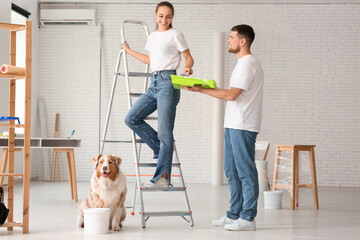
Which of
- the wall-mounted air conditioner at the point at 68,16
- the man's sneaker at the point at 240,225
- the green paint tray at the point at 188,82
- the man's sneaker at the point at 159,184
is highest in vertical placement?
the wall-mounted air conditioner at the point at 68,16

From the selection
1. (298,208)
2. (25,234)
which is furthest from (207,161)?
(25,234)

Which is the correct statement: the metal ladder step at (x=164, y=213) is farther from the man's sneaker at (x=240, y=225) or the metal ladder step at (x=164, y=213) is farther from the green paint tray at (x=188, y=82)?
the green paint tray at (x=188, y=82)

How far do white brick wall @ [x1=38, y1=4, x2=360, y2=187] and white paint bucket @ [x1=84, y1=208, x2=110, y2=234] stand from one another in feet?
20.4

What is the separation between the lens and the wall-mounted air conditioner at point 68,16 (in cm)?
1077

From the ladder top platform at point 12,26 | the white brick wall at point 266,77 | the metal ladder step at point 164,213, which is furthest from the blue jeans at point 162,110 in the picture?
the white brick wall at point 266,77

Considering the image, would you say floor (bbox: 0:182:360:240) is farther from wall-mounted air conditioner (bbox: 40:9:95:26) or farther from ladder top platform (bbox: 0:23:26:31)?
wall-mounted air conditioner (bbox: 40:9:95:26)

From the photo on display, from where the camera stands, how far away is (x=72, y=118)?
10898 mm

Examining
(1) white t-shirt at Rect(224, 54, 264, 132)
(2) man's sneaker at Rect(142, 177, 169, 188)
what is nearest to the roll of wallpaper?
(2) man's sneaker at Rect(142, 177, 169, 188)

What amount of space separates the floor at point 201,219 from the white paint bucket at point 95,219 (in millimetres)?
75

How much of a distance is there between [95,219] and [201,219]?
1356 mm

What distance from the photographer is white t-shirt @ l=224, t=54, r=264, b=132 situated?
475 centimetres

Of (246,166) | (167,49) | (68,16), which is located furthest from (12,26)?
(68,16)

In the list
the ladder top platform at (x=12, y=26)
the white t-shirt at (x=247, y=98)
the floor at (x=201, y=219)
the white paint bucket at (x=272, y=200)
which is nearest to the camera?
the ladder top platform at (x=12, y=26)

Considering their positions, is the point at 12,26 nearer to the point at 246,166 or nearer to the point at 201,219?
the point at 246,166
